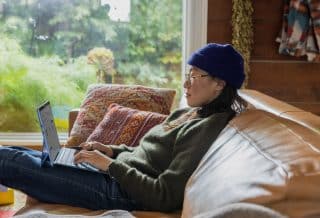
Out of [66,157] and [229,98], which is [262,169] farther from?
[66,157]

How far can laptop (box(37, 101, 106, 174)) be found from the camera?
76.9 inches

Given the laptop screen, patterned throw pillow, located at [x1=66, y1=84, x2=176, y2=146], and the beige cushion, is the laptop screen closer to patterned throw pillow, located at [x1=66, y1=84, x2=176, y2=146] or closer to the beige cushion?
patterned throw pillow, located at [x1=66, y1=84, x2=176, y2=146]

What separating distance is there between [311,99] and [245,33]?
0.68 meters

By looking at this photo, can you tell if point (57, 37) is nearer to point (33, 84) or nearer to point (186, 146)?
point (33, 84)

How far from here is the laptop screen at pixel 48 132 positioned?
6.46 ft

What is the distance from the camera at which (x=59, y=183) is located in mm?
1918

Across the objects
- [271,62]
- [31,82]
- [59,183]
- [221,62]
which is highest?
[221,62]

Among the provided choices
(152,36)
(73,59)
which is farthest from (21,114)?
(152,36)

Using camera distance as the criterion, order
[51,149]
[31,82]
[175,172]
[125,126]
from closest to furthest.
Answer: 1. [175,172]
2. [51,149]
3. [125,126]
4. [31,82]

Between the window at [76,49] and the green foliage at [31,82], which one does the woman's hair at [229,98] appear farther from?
the green foliage at [31,82]

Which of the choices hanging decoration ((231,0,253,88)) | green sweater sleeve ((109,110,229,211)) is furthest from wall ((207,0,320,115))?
green sweater sleeve ((109,110,229,211))

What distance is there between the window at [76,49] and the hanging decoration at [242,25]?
1.47 feet

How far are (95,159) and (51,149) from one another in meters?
0.21

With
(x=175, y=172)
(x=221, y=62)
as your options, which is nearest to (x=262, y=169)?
(x=175, y=172)
